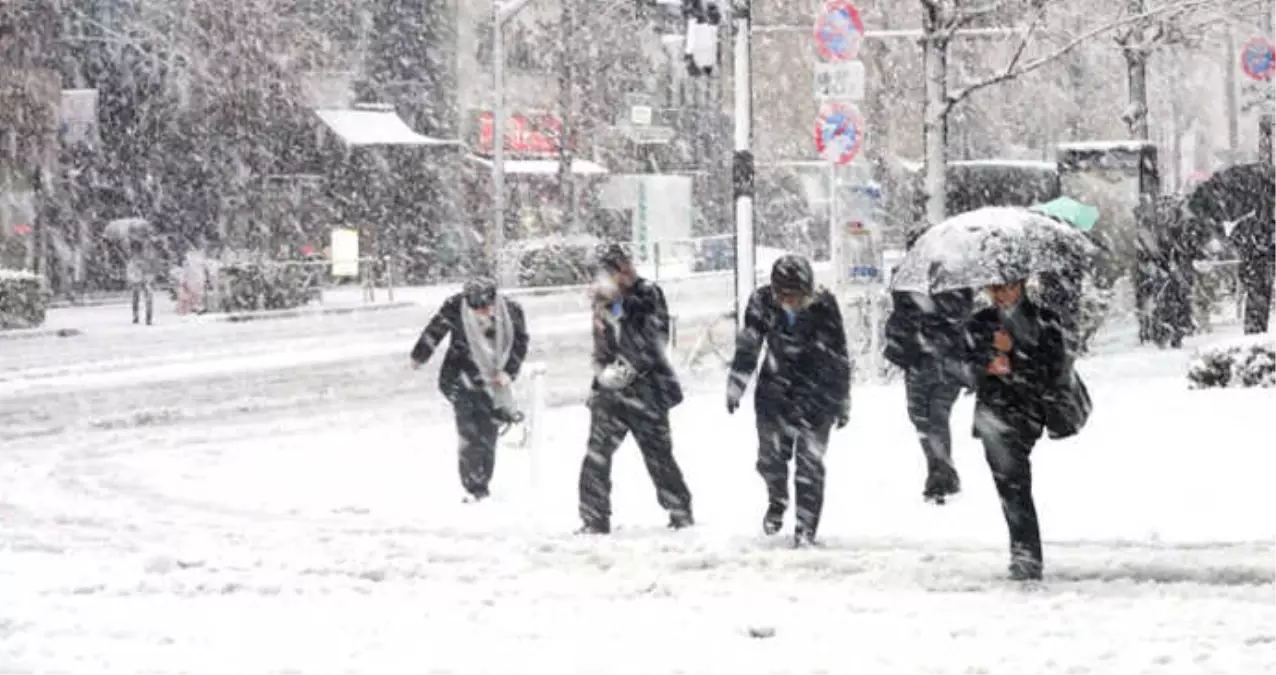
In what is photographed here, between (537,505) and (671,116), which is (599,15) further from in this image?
(537,505)

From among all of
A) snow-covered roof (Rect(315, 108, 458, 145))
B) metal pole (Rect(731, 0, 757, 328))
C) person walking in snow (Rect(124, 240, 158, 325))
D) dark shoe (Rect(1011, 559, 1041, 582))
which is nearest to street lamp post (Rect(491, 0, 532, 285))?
snow-covered roof (Rect(315, 108, 458, 145))

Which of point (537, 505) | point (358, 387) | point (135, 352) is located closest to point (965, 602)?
point (537, 505)

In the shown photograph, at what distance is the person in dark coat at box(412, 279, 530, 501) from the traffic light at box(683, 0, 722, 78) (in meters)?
3.88

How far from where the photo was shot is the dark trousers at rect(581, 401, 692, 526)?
1082 centimetres

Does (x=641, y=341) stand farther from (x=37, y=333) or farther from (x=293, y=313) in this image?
(x=293, y=313)

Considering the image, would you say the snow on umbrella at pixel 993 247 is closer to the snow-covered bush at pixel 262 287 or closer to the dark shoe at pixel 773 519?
the dark shoe at pixel 773 519

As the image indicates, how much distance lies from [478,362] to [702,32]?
14.8ft

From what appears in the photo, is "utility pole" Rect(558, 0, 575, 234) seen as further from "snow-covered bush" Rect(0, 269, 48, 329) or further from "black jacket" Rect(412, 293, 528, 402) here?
"black jacket" Rect(412, 293, 528, 402)

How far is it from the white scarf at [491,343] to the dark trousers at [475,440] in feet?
0.41

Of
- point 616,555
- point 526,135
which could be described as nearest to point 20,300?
point 526,135

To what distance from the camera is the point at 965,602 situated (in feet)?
27.8

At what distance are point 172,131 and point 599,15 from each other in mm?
13123

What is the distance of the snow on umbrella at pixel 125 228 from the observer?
115ft

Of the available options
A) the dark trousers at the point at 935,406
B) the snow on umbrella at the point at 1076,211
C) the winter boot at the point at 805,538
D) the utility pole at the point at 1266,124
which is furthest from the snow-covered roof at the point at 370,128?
the winter boot at the point at 805,538
